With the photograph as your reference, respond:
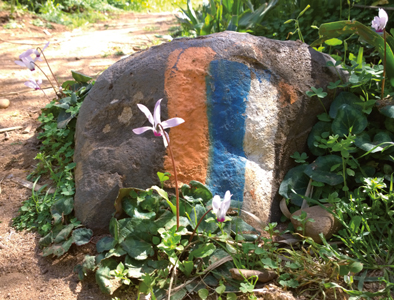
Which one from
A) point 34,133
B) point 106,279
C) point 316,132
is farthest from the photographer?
point 34,133

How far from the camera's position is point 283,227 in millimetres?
1977

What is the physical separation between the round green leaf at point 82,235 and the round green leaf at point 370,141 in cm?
151

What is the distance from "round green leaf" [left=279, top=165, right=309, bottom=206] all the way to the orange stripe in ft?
1.55

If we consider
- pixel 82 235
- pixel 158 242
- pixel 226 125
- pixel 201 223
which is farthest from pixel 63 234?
pixel 226 125

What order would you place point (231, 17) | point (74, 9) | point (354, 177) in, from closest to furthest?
point (354, 177) < point (231, 17) < point (74, 9)

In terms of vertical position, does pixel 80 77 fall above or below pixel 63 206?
above

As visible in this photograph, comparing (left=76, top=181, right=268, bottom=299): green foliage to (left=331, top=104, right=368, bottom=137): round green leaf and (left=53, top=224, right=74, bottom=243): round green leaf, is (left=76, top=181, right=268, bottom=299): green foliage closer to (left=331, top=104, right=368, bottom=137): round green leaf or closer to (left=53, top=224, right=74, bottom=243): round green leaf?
(left=53, top=224, right=74, bottom=243): round green leaf

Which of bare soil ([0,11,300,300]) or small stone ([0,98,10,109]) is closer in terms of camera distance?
bare soil ([0,11,300,300])

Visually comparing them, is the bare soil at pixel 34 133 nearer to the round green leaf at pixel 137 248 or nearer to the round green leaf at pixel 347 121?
the round green leaf at pixel 137 248

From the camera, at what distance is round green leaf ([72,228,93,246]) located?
5.97 ft

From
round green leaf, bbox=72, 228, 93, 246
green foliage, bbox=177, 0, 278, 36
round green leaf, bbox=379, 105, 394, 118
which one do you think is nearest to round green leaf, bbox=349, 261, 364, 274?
round green leaf, bbox=379, 105, 394, 118

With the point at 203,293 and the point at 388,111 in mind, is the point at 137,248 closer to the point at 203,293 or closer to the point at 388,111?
the point at 203,293

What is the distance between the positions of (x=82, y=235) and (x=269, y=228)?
954mm

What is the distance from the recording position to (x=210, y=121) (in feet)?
6.58
